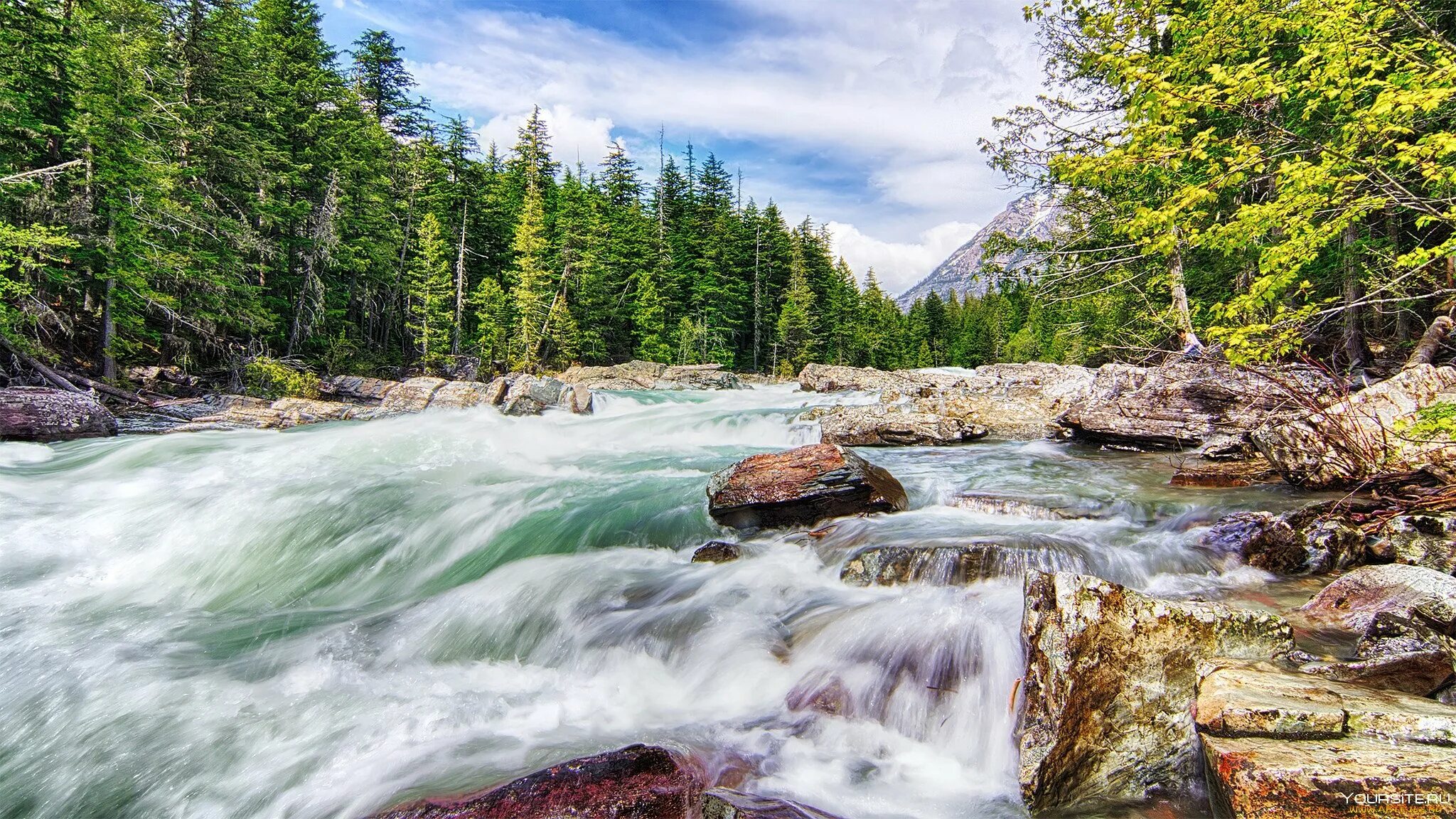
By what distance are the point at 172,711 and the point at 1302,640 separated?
7.29 metres

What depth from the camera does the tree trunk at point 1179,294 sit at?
37.8ft

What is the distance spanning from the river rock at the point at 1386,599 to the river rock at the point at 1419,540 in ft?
3.20

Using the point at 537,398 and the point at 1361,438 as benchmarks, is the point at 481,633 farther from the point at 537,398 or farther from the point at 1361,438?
the point at 537,398

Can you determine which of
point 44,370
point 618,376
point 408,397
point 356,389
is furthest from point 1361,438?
point 618,376

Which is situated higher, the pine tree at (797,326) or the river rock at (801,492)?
the pine tree at (797,326)

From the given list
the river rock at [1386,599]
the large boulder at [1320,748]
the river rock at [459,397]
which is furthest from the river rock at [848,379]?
the large boulder at [1320,748]

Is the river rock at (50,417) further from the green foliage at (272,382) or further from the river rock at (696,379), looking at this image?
the river rock at (696,379)

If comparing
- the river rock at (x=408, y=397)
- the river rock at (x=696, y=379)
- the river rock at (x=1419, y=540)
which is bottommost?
the river rock at (x=1419, y=540)

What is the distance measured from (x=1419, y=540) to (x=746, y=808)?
5980 mm

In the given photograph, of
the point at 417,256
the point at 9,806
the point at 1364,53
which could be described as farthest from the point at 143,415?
the point at 1364,53

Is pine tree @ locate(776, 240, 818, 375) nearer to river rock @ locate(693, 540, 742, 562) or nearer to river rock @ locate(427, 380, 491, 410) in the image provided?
river rock @ locate(427, 380, 491, 410)

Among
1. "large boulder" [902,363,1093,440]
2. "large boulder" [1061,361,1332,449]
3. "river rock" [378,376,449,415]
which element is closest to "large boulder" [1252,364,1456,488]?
"large boulder" [1061,361,1332,449]

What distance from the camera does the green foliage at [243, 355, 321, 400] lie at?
62.6 feet

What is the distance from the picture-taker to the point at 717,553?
6.25 m
